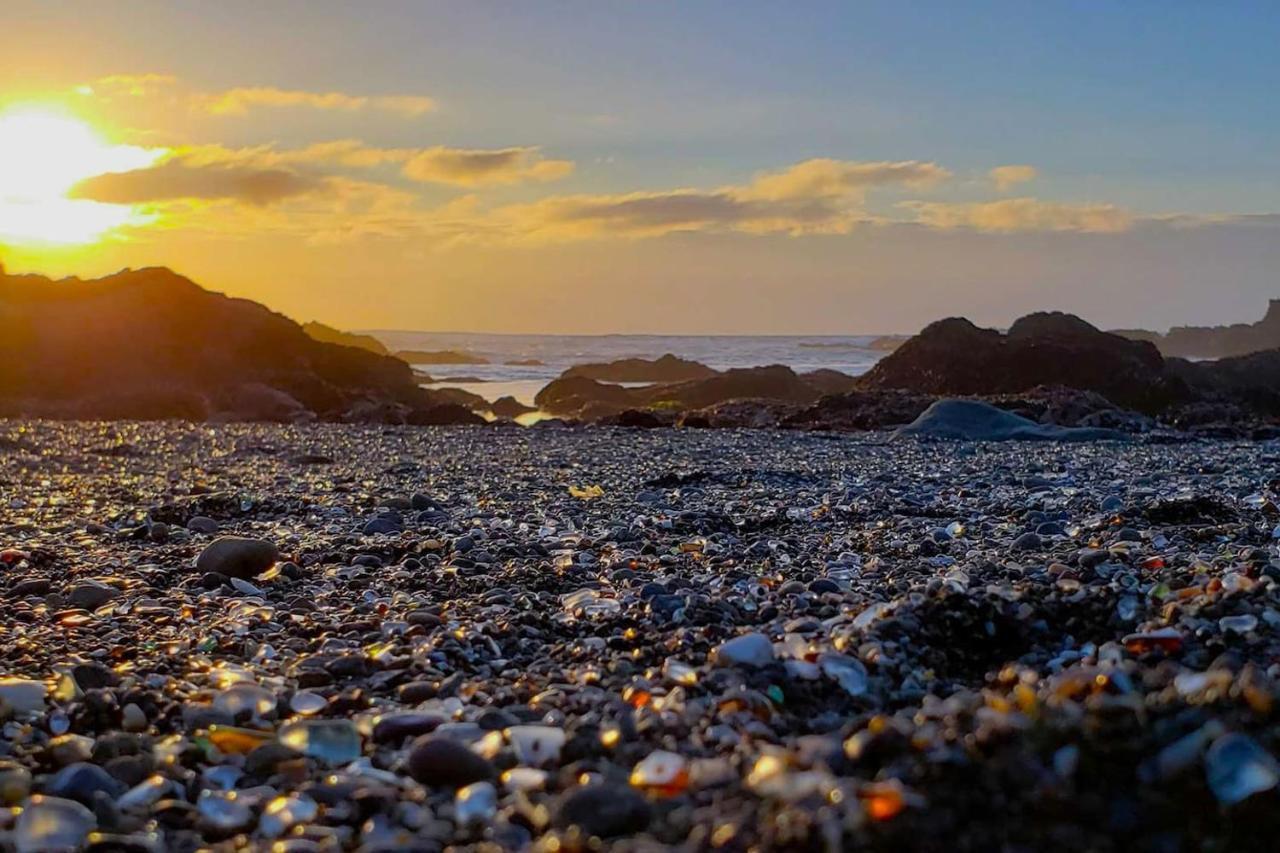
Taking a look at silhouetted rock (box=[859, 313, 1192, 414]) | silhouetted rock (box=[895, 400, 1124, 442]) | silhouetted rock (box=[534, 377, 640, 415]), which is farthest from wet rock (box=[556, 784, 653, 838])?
silhouetted rock (box=[534, 377, 640, 415])

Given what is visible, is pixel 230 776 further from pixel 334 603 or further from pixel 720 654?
pixel 334 603

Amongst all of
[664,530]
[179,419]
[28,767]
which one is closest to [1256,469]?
[664,530]

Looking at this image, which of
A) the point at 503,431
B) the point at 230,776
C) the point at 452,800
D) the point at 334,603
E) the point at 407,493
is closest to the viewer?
the point at 452,800

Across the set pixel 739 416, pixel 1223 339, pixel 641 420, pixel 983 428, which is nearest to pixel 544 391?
pixel 739 416

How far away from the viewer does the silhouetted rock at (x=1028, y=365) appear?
24.1 m

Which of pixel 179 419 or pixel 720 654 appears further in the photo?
pixel 179 419

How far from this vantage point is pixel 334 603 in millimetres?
4133

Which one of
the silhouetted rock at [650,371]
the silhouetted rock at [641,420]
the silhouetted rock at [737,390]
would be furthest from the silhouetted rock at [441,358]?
the silhouetted rock at [641,420]

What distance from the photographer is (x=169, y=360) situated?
1176 inches

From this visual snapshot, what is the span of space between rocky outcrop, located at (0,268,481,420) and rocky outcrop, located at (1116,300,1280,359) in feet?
141

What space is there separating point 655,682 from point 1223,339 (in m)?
67.9

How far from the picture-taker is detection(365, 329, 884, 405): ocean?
48281mm

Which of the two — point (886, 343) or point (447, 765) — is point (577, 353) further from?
point (447, 765)

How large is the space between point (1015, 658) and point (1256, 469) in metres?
7.64
